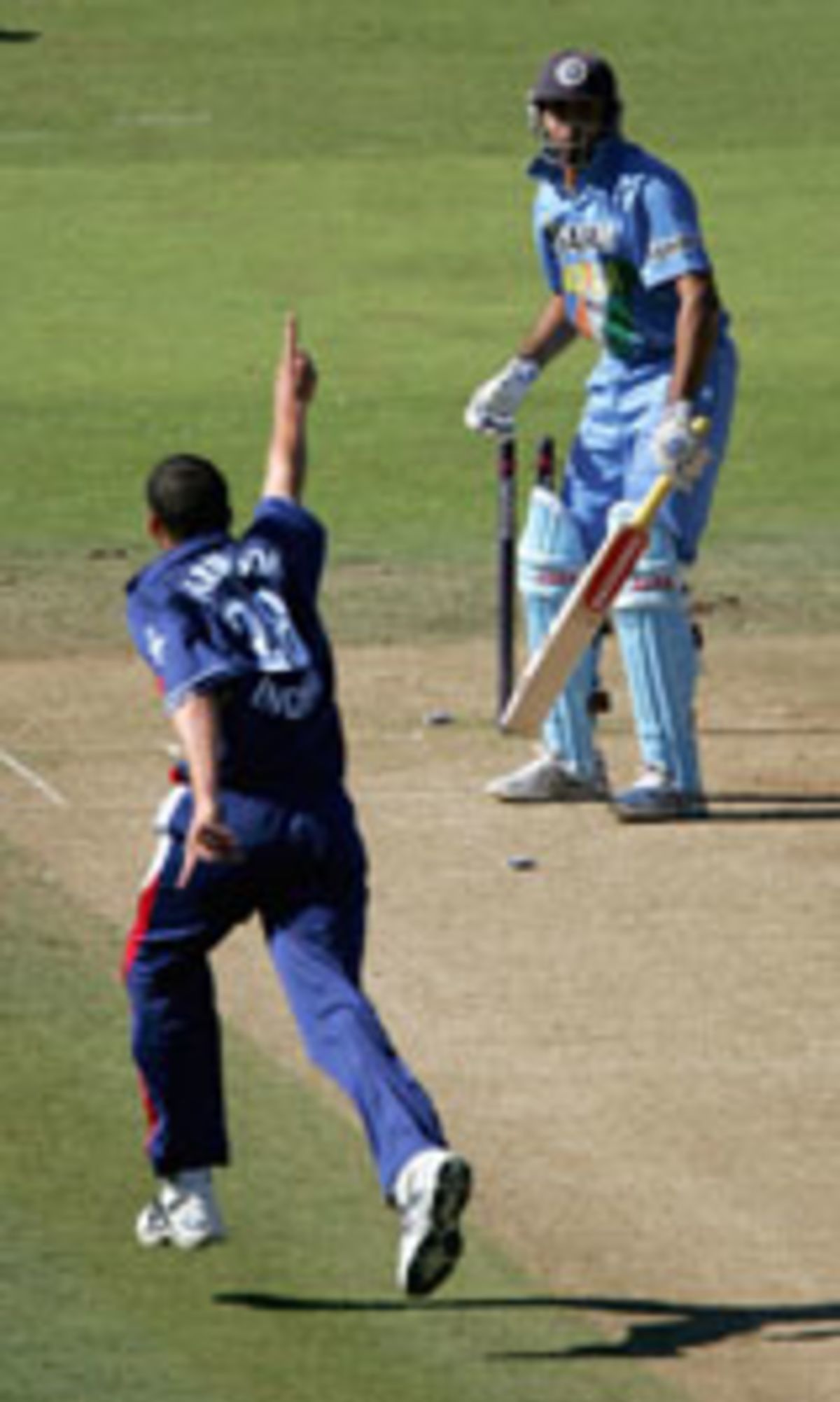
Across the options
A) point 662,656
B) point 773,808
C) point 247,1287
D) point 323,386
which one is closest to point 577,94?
point 662,656

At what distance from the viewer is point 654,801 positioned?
45.2 ft

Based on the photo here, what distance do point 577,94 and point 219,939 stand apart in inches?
187

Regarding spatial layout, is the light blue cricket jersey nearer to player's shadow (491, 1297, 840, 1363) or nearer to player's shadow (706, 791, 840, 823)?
player's shadow (706, 791, 840, 823)

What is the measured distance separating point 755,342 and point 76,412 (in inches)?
170

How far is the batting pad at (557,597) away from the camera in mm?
13836

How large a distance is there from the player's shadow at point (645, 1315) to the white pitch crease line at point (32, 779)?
16.4ft

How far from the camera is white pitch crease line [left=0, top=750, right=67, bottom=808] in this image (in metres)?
14.1

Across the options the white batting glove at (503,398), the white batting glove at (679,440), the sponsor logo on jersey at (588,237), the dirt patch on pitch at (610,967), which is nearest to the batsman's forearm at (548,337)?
the white batting glove at (503,398)

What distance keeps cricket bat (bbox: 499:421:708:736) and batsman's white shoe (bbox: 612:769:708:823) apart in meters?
0.41

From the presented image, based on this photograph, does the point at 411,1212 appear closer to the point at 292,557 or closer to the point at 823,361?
the point at 292,557

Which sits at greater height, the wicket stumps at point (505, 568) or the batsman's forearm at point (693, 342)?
the batsman's forearm at point (693, 342)

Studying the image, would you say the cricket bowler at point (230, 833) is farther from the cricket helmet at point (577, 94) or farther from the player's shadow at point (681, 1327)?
the cricket helmet at point (577, 94)

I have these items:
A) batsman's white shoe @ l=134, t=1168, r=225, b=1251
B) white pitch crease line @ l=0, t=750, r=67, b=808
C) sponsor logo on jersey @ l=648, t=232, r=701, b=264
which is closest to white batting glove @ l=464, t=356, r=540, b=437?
sponsor logo on jersey @ l=648, t=232, r=701, b=264

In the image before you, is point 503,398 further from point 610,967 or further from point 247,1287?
point 247,1287
